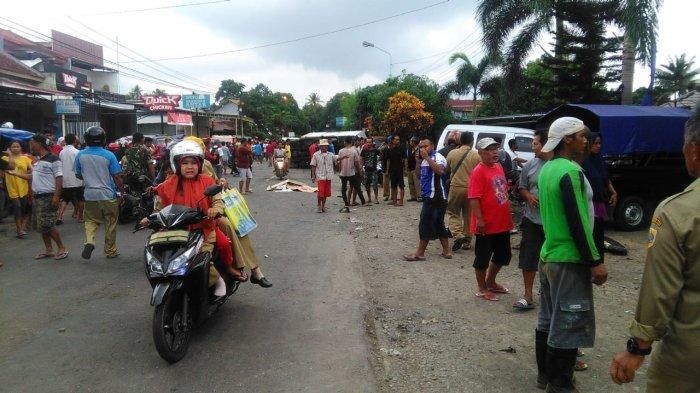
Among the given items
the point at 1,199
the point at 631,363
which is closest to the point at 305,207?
the point at 1,199

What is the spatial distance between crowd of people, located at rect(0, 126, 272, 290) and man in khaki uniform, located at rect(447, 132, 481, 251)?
11.4 feet

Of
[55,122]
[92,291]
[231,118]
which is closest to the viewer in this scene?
[92,291]

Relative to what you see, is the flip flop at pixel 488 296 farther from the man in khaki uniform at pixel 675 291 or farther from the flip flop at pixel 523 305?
the man in khaki uniform at pixel 675 291

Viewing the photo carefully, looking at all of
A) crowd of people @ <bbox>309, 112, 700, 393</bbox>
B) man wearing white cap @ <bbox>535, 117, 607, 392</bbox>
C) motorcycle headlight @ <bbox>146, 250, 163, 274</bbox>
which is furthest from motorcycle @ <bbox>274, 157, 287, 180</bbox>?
man wearing white cap @ <bbox>535, 117, 607, 392</bbox>

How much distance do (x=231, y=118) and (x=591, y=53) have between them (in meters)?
41.2

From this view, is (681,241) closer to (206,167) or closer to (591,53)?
(206,167)

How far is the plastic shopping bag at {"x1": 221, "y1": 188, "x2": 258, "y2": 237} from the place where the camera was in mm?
4895

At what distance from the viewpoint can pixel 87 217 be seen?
732 centimetres

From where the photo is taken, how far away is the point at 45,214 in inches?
294

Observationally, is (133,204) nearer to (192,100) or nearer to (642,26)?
(642,26)

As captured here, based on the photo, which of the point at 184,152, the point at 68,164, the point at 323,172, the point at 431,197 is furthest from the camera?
the point at 323,172

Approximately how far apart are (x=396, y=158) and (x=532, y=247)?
8.81 meters

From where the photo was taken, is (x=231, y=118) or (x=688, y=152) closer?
(x=688, y=152)

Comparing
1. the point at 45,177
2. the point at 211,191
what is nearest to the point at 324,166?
the point at 45,177
